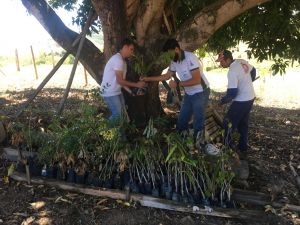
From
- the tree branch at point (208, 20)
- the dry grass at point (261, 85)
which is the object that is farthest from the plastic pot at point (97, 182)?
the dry grass at point (261, 85)

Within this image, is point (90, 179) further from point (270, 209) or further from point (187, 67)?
point (270, 209)

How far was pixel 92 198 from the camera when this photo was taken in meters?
4.59

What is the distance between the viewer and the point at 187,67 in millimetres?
5309

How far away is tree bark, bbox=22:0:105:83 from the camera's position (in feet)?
21.6

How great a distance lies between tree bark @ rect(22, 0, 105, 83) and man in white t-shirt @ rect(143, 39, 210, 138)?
4.13ft

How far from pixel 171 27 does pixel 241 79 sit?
1.56 meters

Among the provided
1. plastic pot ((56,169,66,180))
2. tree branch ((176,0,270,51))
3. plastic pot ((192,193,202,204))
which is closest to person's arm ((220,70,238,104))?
tree branch ((176,0,270,51))

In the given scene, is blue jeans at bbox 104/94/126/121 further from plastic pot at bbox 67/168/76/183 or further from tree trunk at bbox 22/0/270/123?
plastic pot at bbox 67/168/76/183

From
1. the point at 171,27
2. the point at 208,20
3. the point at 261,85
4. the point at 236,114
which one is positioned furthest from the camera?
the point at 261,85

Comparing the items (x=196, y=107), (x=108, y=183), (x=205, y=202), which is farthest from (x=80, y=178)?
(x=196, y=107)

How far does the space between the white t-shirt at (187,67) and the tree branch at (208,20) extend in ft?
2.65

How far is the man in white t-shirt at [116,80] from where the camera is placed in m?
5.36

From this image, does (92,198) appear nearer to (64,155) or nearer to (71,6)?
(64,155)

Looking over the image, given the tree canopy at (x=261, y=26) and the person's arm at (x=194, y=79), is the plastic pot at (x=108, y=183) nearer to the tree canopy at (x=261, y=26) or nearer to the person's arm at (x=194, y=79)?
the person's arm at (x=194, y=79)
